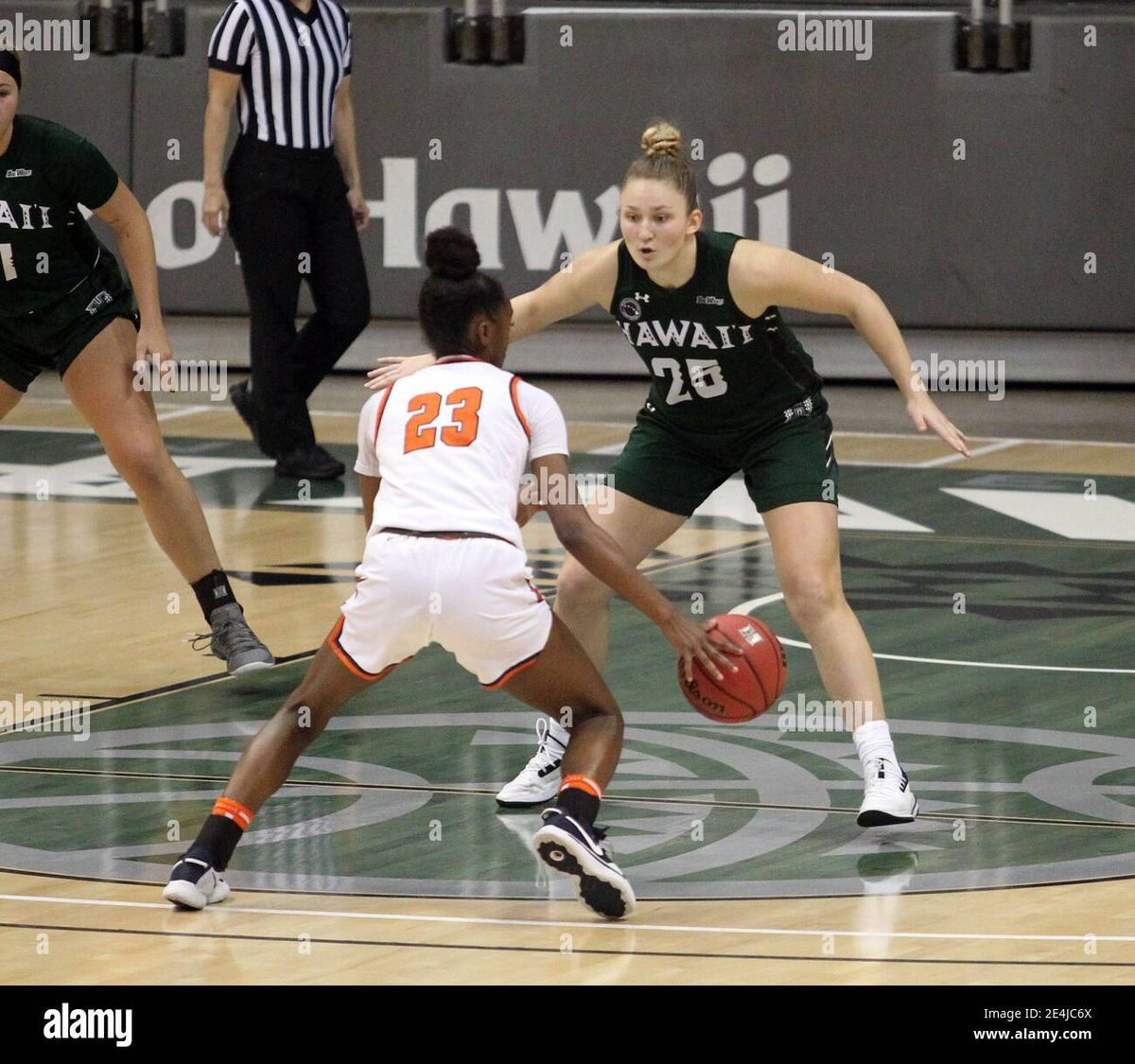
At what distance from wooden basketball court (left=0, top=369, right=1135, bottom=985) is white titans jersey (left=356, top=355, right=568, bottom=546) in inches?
36.3

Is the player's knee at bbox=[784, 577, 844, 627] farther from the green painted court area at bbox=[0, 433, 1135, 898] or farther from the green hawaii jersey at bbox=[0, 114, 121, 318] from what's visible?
the green hawaii jersey at bbox=[0, 114, 121, 318]

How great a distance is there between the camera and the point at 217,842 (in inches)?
232

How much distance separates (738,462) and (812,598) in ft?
1.85

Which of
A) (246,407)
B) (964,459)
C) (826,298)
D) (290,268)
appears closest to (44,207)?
(826,298)

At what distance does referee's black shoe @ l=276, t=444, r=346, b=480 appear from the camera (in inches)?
492

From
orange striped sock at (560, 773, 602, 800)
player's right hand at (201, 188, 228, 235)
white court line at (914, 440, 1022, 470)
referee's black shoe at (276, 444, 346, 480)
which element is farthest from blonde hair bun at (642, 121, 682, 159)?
white court line at (914, 440, 1022, 470)

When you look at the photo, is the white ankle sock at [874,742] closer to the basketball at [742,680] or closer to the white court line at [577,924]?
the basketball at [742,680]

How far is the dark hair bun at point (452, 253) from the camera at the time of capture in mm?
5906

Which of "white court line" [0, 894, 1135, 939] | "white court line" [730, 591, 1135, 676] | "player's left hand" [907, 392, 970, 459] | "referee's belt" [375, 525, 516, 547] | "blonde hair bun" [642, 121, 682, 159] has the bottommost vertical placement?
"white court line" [730, 591, 1135, 676]

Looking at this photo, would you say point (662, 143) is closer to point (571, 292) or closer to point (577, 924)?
point (571, 292)

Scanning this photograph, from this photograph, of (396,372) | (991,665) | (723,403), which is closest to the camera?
(396,372)

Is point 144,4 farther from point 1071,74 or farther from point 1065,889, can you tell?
point 1065,889

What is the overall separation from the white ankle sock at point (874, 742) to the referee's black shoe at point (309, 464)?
615cm

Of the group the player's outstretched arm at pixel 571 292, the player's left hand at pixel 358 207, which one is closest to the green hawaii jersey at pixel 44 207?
the player's outstretched arm at pixel 571 292
